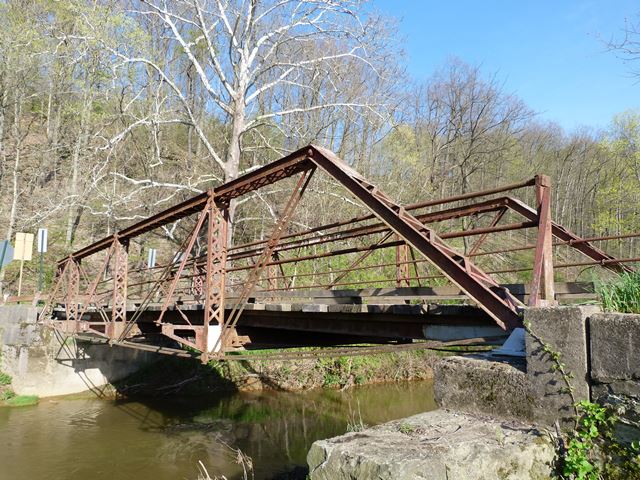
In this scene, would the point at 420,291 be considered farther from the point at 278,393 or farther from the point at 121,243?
Answer: the point at 278,393

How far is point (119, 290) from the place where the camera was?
9.82m

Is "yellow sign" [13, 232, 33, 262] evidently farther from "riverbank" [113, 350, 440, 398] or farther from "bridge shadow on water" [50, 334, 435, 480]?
"riverbank" [113, 350, 440, 398]

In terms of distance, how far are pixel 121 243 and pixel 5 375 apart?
5930 mm

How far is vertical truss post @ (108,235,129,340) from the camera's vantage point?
955 cm

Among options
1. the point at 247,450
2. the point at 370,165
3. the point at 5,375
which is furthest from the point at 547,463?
the point at 370,165

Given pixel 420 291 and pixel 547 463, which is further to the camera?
pixel 420 291

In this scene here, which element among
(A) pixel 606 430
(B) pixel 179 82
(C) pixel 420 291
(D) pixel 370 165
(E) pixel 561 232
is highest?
(B) pixel 179 82

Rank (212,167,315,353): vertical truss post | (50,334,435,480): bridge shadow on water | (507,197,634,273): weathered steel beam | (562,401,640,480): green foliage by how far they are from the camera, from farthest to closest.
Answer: (50,334,435,480): bridge shadow on water
(212,167,315,353): vertical truss post
(507,197,634,273): weathered steel beam
(562,401,640,480): green foliage

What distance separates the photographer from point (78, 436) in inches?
404

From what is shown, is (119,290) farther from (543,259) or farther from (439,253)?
(543,259)

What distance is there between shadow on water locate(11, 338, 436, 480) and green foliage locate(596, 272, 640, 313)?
260 inches

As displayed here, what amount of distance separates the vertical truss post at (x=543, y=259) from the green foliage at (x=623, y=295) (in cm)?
39

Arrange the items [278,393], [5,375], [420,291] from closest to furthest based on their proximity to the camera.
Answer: [420,291]
[5,375]
[278,393]

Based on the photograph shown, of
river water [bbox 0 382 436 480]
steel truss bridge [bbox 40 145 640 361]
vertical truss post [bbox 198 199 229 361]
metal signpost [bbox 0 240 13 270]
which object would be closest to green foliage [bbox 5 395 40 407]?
river water [bbox 0 382 436 480]
